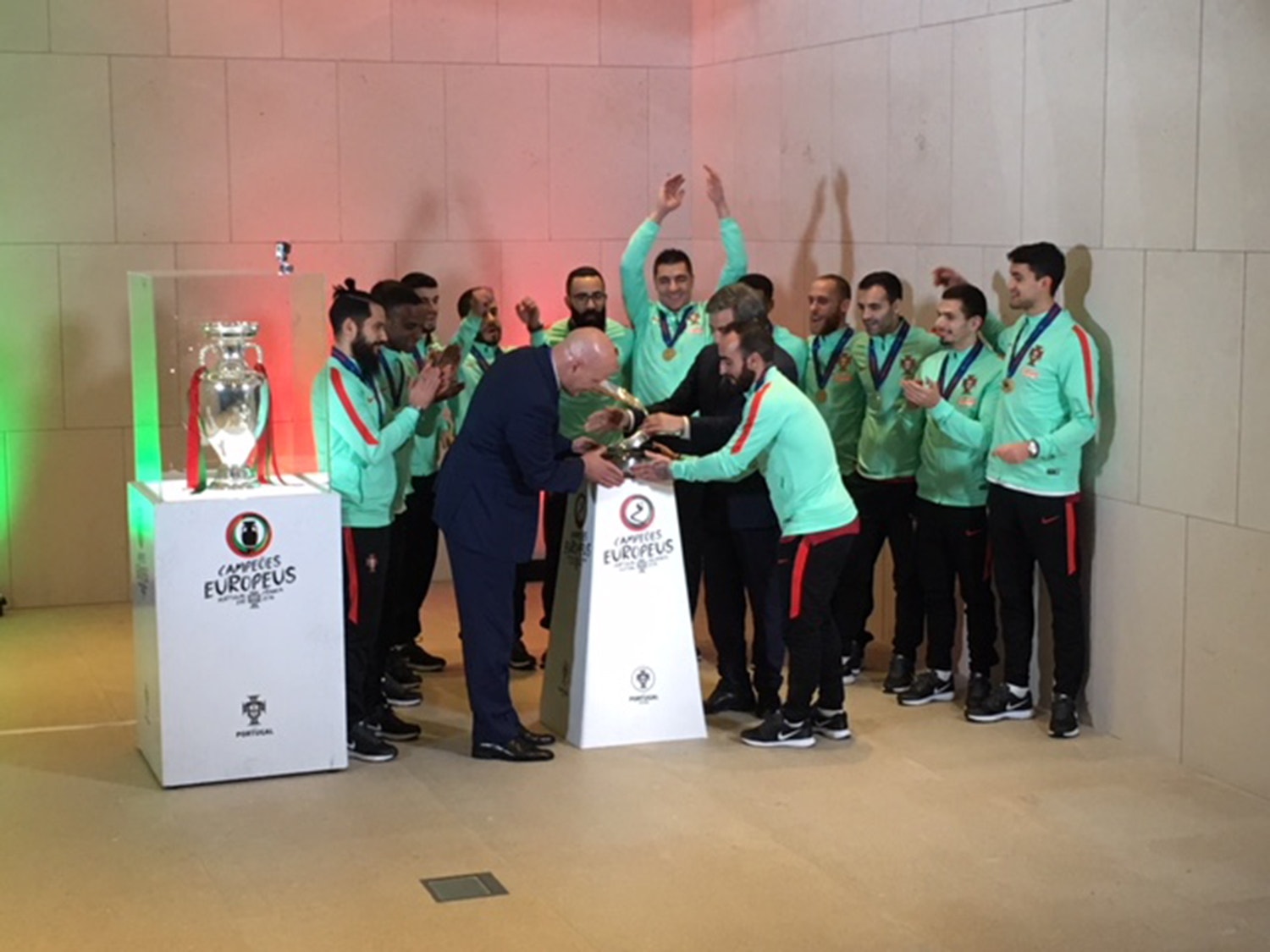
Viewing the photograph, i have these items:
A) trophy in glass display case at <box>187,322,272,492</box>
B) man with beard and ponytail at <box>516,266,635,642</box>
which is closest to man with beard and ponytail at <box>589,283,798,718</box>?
man with beard and ponytail at <box>516,266,635,642</box>

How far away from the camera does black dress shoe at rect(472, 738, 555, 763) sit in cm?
662

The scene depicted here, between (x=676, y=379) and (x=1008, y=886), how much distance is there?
10.9 feet

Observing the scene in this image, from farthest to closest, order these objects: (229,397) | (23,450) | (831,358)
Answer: (23,450), (831,358), (229,397)

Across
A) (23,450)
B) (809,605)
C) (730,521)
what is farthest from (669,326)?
(23,450)

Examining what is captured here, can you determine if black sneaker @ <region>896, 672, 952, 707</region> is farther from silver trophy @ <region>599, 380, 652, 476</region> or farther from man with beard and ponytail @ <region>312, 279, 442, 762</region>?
man with beard and ponytail @ <region>312, 279, 442, 762</region>

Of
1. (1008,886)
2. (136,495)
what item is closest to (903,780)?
(1008,886)

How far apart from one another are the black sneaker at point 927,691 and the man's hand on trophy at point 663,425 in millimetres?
1502

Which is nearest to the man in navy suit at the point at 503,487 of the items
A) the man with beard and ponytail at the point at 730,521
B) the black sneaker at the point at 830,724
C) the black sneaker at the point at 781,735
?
the man with beard and ponytail at the point at 730,521

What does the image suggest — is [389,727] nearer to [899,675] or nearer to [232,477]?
[232,477]

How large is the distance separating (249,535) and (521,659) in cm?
205

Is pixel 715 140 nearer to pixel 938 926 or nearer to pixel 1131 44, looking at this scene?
pixel 1131 44

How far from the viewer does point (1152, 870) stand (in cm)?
551

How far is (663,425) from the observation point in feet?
22.3

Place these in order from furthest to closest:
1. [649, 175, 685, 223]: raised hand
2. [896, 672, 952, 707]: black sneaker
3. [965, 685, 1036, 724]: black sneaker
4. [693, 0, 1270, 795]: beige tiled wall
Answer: [649, 175, 685, 223]: raised hand
[896, 672, 952, 707]: black sneaker
[965, 685, 1036, 724]: black sneaker
[693, 0, 1270, 795]: beige tiled wall
